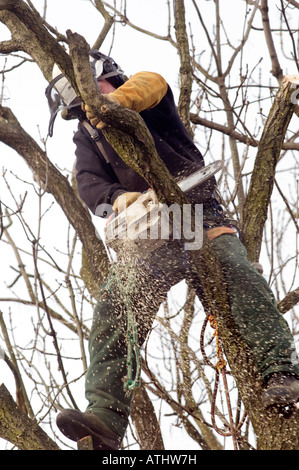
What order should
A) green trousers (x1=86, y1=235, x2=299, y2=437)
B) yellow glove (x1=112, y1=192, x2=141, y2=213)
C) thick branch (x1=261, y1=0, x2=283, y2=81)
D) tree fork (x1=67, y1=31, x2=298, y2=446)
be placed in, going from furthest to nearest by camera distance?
thick branch (x1=261, y1=0, x2=283, y2=81)
yellow glove (x1=112, y1=192, x2=141, y2=213)
green trousers (x1=86, y1=235, x2=299, y2=437)
tree fork (x1=67, y1=31, x2=298, y2=446)

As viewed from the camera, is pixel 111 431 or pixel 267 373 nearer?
pixel 267 373

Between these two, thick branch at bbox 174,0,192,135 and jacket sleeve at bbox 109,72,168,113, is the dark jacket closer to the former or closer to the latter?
jacket sleeve at bbox 109,72,168,113

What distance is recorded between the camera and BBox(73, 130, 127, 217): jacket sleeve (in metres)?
2.62

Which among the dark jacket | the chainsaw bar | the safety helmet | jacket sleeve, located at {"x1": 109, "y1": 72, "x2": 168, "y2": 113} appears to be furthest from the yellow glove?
the safety helmet

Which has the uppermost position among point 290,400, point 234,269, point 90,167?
point 90,167

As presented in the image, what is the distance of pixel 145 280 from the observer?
8.29ft

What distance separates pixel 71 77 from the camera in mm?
1938

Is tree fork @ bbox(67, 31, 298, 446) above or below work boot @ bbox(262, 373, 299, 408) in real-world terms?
above

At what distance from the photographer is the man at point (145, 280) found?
2.03 m

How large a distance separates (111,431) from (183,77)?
2.20 meters

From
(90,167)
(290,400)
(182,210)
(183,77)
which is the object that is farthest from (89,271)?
(290,400)

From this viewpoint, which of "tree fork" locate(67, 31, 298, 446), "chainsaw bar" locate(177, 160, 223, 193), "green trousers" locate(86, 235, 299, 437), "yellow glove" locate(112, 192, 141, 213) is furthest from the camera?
"yellow glove" locate(112, 192, 141, 213)
